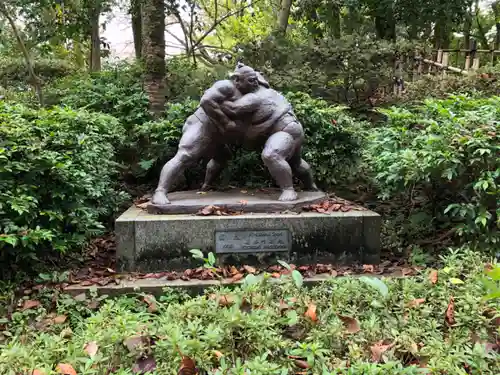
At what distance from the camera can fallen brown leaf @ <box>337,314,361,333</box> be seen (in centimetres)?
227

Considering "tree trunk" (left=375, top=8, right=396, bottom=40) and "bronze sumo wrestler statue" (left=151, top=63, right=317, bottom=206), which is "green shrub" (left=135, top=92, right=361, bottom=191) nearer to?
"bronze sumo wrestler statue" (left=151, top=63, right=317, bottom=206)

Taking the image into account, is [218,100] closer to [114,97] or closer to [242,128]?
[242,128]

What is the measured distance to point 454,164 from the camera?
380 centimetres

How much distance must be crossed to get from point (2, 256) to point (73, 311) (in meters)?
0.79

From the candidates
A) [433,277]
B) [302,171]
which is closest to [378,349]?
[433,277]

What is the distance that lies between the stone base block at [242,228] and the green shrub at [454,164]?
2.08 ft

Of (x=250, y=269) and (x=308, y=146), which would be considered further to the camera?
(x=308, y=146)

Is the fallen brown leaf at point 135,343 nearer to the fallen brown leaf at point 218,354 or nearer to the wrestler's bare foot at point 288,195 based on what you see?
the fallen brown leaf at point 218,354

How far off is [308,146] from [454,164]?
235 cm

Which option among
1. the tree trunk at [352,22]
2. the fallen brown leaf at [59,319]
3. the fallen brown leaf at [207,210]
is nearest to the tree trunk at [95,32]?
the fallen brown leaf at [207,210]

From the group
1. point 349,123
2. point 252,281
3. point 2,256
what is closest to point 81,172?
point 2,256

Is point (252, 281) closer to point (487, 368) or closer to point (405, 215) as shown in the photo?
point (487, 368)

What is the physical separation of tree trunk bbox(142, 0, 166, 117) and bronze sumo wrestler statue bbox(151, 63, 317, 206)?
239 cm

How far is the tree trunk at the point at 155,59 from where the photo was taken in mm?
6488
